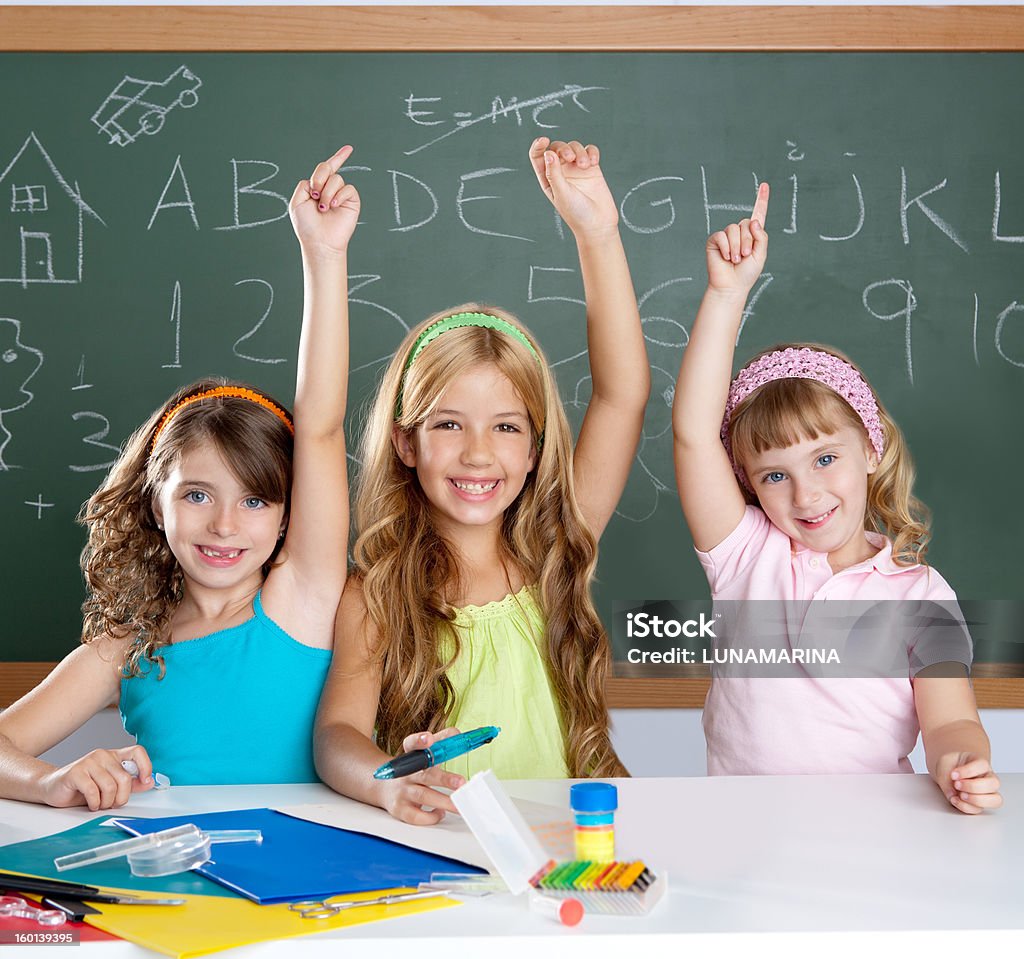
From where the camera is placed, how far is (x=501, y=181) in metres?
2.50

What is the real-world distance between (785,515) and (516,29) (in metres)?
1.42

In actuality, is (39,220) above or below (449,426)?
above

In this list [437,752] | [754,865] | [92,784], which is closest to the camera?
[754,865]

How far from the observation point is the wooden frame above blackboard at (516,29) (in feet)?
8.13

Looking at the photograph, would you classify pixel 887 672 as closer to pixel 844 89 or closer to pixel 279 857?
pixel 279 857

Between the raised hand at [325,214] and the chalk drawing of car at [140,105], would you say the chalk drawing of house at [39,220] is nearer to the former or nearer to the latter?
the chalk drawing of car at [140,105]

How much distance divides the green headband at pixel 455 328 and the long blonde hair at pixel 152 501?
190 mm

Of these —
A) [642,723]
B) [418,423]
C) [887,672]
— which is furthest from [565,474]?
[642,723]

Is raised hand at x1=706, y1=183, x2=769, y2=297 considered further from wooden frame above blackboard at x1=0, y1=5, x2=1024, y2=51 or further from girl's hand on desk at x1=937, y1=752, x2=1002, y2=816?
wooden frame above blackboard at x1=0, y1=5, x2=1024, y2=51

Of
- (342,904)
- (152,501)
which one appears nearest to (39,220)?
(152,501)

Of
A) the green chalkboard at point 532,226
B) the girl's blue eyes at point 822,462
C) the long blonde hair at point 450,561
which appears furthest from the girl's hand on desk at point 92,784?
the green chalkboard at point 532,226

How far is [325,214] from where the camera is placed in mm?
1455

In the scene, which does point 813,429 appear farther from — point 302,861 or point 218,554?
point 302,861

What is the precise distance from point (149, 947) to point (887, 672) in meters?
1.05
